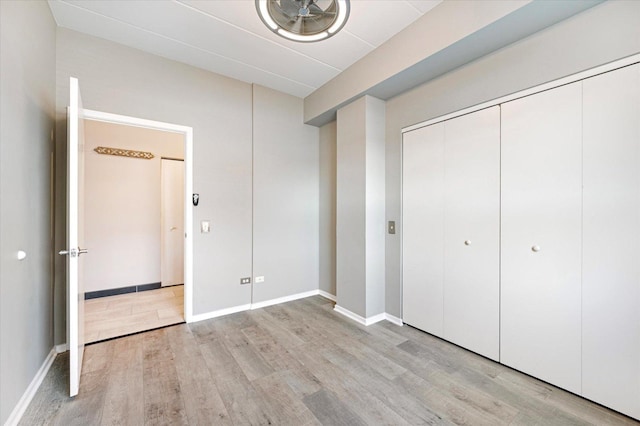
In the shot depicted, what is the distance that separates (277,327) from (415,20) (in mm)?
3283

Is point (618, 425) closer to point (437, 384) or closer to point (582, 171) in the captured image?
point (437, 384)

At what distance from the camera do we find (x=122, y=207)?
12.9ft

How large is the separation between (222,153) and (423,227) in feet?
8.21

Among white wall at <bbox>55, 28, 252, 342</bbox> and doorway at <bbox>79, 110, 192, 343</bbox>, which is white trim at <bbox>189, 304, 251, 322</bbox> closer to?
white wall at <bbox>55, 28, 252, 342</bbox>

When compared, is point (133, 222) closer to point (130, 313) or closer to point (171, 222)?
point (171, 222)

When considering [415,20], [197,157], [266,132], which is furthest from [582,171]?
[197,157]

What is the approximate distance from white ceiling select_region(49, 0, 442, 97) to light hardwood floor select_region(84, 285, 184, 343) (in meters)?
2.97

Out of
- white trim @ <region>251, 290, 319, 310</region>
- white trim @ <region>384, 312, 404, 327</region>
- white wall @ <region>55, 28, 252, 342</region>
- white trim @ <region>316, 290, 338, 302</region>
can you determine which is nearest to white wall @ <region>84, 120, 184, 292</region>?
white wall @ <region>55, 28, 252, 342</region>

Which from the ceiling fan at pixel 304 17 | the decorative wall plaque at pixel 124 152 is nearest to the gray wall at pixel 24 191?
the ceiling fan at pixel 304 17

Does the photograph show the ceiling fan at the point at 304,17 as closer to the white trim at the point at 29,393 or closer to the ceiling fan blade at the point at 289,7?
the ceiling fan blade at the point at 289,7

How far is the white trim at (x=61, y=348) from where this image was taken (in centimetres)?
230

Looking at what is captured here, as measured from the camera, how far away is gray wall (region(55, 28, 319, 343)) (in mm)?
2453

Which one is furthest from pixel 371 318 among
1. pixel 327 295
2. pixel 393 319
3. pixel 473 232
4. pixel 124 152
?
pixel 124 152

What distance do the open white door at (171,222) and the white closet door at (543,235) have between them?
4.58 m
